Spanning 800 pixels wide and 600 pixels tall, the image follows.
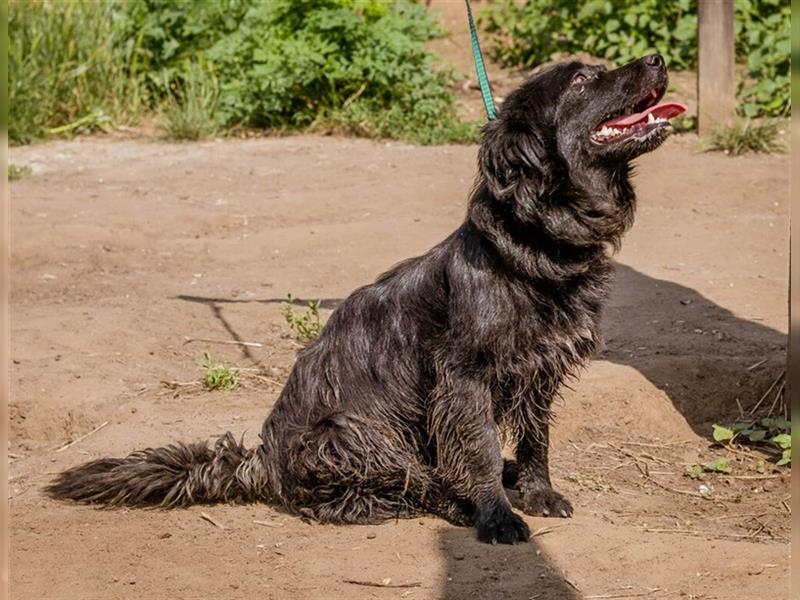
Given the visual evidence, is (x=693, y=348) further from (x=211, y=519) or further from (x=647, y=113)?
(x=211, y=519)

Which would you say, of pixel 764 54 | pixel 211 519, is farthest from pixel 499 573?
pixel 764 54

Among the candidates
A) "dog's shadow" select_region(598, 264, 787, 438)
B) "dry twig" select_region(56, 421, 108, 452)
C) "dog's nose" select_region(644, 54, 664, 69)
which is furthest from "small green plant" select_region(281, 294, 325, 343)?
"dog's nose" select_region(644, 54, 664, 69)

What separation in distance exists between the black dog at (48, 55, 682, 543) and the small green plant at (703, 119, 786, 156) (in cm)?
632

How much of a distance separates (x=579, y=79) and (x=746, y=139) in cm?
654

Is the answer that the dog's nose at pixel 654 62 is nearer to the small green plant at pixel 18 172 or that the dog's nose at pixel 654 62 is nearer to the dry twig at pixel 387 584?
the dry twig at pixel 387 584


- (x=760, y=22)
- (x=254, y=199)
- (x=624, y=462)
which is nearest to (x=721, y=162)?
(x=760, y=22)

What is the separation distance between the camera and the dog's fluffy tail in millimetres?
5344

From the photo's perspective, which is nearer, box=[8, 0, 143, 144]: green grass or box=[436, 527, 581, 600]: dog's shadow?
box=[436, 527, 581, 600]: dog's shadow

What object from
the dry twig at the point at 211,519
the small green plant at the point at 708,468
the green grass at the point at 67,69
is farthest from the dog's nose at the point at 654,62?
the green grass at the point at 67,69

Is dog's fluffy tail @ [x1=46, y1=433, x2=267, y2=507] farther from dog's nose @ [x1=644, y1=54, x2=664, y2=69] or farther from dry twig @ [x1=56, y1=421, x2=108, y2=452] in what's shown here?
dog's nose @ [x1=644, y1=54, x2=664, y2=69]

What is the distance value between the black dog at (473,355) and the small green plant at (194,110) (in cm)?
767

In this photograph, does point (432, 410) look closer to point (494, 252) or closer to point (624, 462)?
point (494, 252)

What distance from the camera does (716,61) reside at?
1130 centimetres

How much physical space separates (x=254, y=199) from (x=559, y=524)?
245 inches
